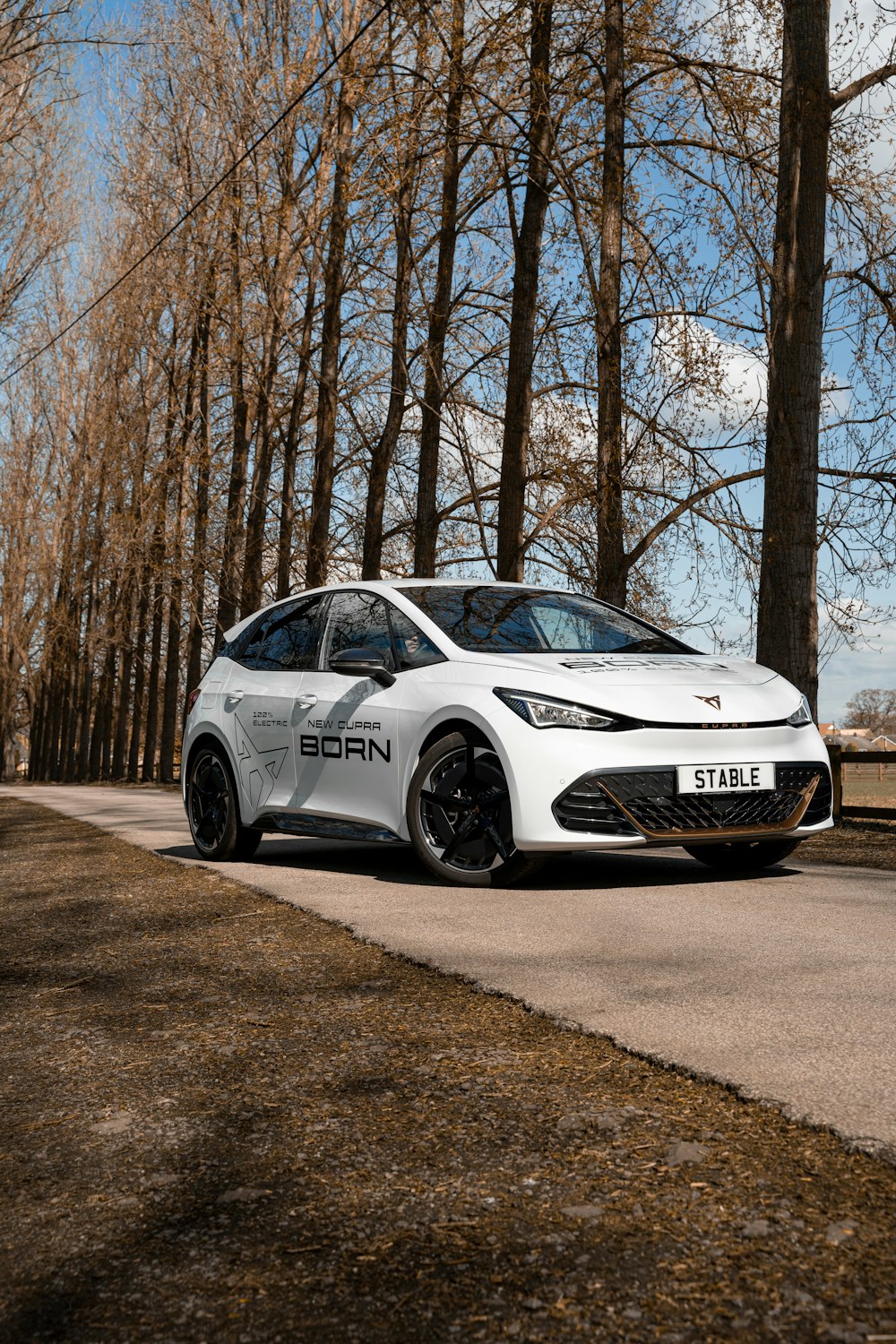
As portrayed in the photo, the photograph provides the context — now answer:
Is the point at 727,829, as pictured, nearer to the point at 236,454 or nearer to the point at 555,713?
the point at 555,713

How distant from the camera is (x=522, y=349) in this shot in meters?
16.2

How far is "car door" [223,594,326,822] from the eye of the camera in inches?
288

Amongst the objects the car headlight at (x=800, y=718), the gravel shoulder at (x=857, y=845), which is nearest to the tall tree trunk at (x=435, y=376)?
the gravel shoulder at (x=857, y=845)

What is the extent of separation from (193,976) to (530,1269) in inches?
97.5

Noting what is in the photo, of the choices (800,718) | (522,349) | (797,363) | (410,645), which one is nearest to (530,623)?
(410,645)

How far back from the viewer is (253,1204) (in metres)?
2.20

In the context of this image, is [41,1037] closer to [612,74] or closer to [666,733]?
[666,733]

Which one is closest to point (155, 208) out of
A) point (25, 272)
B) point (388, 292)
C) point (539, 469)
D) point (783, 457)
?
point (25, 272)

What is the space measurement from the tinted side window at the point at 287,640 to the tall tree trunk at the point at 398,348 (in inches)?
339

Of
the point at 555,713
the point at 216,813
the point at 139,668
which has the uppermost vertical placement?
the point at 139,668

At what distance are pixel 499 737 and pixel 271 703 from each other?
2.03 meters

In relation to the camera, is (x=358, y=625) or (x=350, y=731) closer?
(x=350, y=731)

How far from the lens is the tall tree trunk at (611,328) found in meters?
13.8

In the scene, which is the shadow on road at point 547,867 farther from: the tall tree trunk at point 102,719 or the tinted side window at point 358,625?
the tall tree trunk at point 102,719
